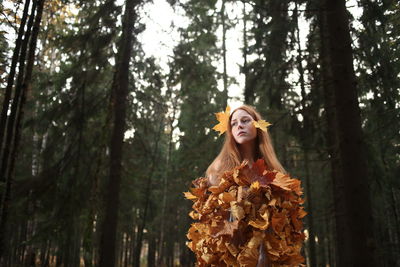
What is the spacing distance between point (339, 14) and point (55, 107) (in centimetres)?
763

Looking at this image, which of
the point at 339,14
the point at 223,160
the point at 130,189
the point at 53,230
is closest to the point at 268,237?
the point at 223,160

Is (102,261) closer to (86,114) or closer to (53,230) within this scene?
(53,230)

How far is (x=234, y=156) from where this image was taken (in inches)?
111

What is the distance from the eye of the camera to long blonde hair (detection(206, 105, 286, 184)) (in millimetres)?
2795

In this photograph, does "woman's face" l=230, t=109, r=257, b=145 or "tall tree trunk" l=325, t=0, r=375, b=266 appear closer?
"woman's face" l=230, t=109, r=257, b=145

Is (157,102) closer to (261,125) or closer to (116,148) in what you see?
(116,148)

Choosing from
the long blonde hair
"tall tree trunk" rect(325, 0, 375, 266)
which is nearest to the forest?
"tall tree trunk" rect(325, 0, 375, 266)

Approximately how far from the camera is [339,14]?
4.45m

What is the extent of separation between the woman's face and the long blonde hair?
68 millimetres

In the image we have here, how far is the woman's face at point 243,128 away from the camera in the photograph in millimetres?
2830

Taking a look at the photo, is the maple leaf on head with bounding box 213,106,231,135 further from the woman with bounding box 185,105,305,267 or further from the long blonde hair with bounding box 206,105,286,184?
the woman with bounding box 185,105,305,267

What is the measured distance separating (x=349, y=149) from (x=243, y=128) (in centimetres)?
184

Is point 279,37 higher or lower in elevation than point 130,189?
higher

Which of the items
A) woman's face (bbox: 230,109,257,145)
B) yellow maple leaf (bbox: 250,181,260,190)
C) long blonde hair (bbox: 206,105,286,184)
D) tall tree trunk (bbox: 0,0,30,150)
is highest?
tall tree trunk (bbox: 0,0,30,150)
